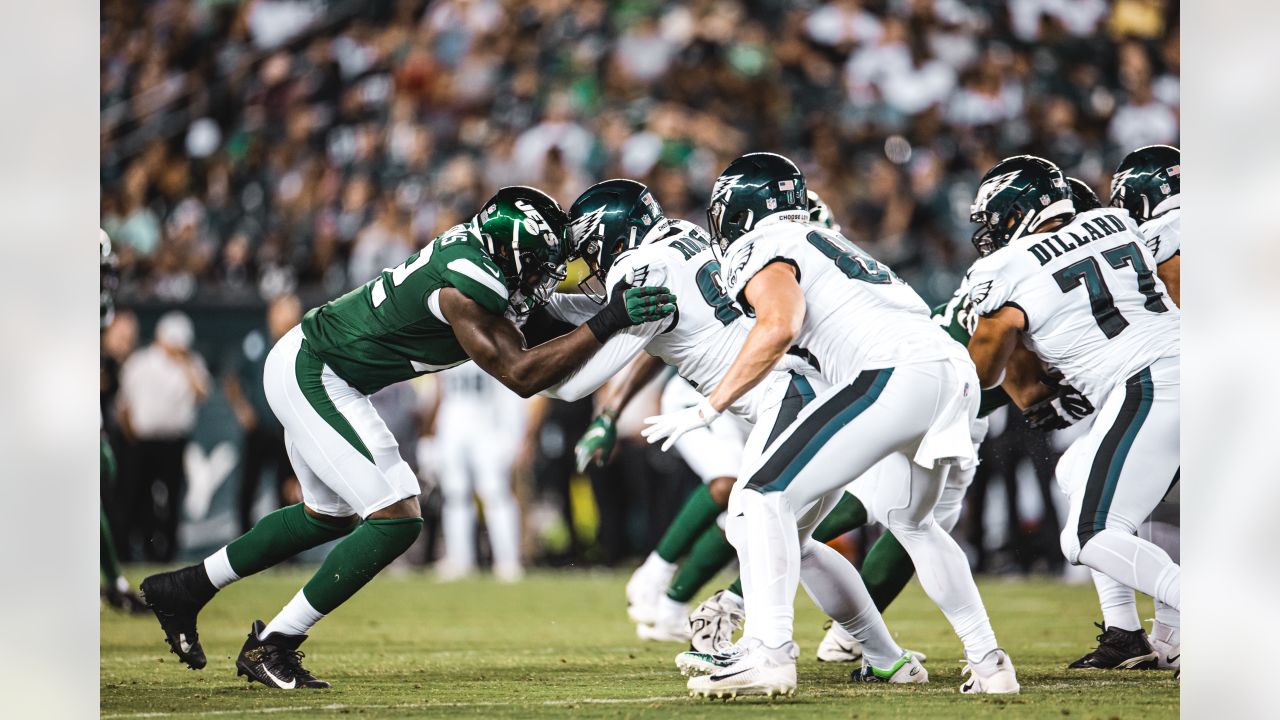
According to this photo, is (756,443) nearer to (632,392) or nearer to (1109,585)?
(632,392)

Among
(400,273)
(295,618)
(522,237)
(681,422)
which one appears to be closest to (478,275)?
(522,237)

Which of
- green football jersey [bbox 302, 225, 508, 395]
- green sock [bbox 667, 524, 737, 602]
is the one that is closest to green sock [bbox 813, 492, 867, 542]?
green sock [bbox 667, 524, 737, 602]

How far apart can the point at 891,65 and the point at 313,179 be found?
14.3ft

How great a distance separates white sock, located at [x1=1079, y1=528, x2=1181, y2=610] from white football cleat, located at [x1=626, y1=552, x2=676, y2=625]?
2.05 m

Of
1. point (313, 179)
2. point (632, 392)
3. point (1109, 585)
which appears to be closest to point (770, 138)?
point (313, 179)

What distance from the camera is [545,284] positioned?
443 cm

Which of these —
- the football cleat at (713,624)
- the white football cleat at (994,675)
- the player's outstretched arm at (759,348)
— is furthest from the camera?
the football cleat at (713,624)

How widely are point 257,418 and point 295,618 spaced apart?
5.04 meters

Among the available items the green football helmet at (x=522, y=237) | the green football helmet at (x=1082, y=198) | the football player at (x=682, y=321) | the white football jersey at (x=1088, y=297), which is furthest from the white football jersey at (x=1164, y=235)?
the green football helmet at (x=522, y=237)

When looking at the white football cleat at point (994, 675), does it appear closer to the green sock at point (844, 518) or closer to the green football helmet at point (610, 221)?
the green sock at point (844, 518)

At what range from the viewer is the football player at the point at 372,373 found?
410cm

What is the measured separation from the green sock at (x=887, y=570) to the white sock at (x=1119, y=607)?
0.64m

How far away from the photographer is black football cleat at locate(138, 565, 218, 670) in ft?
14.3

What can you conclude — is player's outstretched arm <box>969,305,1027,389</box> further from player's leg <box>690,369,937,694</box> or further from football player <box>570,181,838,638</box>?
football player <box>570,181,838,638</box>
